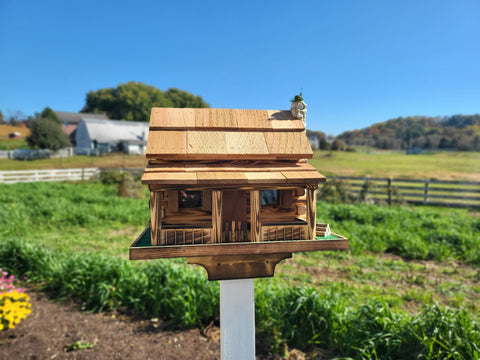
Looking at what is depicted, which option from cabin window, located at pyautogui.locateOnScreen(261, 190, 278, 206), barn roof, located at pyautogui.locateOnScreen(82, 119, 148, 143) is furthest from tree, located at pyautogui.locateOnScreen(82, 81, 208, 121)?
cabin window, located at pyautogui.locateOnScreen(261, 190, 278, 206)

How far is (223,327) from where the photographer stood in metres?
1.49

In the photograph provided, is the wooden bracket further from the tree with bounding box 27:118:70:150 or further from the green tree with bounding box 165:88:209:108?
the green tree with bounding box 165:88:209:108

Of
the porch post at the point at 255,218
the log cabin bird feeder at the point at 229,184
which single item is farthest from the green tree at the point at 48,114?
the porch post at the point at 255,218

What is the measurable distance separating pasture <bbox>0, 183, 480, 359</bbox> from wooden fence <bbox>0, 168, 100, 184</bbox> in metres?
11.1

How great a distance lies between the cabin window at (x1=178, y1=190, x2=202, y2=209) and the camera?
5.49ft

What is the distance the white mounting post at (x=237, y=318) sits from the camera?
1469mm

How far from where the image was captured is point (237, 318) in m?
1.47

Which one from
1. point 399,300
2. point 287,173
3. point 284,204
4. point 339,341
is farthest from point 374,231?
point 287,173

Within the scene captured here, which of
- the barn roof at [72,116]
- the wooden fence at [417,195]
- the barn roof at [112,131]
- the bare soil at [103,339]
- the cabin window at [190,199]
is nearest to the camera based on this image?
the cabin window at [190,199]

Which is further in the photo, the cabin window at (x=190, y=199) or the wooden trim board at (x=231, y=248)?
the cabin window at (x=190, y=199)

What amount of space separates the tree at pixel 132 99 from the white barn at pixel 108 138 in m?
15.4

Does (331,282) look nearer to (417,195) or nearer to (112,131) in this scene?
(417,195)

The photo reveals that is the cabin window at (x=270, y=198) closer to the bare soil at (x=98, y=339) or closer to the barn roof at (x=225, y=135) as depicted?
the barn roof at (x=225, y=135)

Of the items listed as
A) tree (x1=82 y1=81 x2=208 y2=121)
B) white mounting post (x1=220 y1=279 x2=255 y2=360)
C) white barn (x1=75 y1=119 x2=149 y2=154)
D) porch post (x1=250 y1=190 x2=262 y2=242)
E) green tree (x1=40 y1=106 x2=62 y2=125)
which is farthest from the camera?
tree (x1=82 y1=81 x2=208 y2=121)
